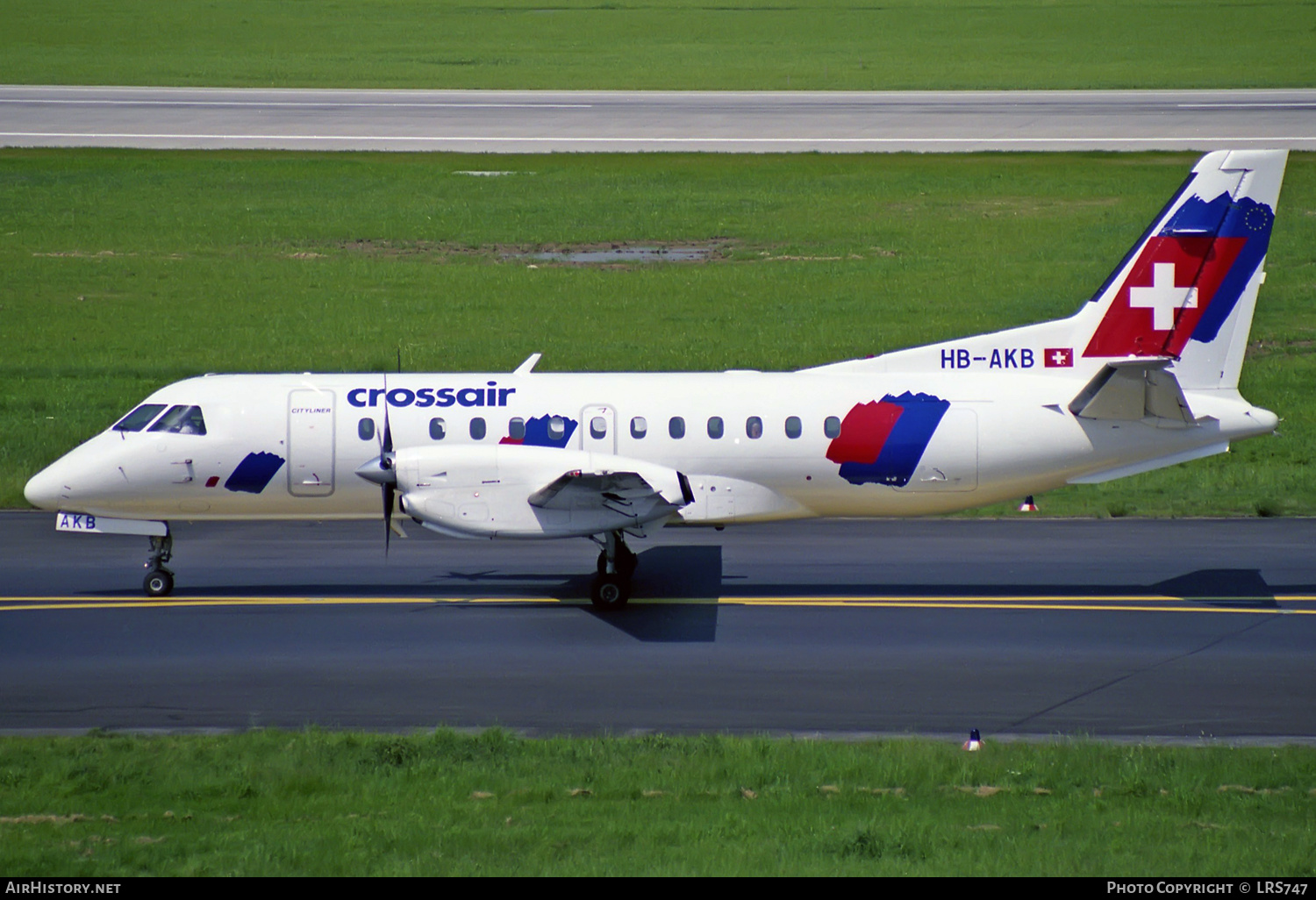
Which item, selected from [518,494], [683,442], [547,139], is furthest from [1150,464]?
[547,139]

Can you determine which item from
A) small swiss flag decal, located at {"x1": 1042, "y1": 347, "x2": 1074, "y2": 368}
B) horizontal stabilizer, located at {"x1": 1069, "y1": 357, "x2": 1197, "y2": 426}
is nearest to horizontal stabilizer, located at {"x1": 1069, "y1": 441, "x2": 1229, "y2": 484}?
horizontal stabilizer, located at {"x1": 1069, "y1": 357, "x2": 1197, "y2": 426}

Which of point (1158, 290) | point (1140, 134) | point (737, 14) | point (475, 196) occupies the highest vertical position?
point (737, 14)

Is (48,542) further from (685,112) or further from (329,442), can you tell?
(685,112)

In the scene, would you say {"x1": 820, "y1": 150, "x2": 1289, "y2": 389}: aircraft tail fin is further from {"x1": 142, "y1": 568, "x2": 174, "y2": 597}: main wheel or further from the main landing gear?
{"x1": 142, "y1": 568, "x2": 174, "y2": 597}: main wheel

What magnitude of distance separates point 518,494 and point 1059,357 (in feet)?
26.7

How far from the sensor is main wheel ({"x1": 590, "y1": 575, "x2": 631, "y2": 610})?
1977 cm

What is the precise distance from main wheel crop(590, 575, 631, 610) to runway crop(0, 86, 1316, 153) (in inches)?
1559

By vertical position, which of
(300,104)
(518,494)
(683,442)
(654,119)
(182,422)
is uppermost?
(300,104)

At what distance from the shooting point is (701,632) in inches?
744

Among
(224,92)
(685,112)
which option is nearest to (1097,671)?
(685,112)

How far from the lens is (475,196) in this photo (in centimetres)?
5166

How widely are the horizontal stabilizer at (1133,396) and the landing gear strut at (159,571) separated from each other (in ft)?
42.1

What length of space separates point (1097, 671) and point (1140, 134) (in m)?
45.8

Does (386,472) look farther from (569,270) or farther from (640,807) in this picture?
(569,270)
